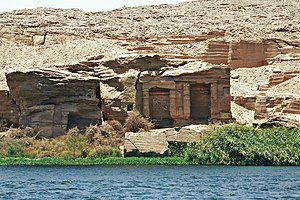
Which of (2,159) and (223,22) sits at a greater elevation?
(223,22)

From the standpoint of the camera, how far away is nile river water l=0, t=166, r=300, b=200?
123ft

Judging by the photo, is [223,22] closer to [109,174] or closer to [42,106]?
[42,106]

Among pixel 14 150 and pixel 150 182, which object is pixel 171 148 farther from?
pixel 150 182

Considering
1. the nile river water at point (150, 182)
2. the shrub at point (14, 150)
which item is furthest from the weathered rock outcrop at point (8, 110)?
the nile river water at point (150, 182)

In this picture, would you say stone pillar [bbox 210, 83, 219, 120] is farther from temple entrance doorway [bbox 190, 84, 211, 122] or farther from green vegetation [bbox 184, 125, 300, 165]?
green vegetation [bbox 184, 125, 300, 165]

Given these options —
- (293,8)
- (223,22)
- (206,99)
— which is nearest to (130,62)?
(206,99)

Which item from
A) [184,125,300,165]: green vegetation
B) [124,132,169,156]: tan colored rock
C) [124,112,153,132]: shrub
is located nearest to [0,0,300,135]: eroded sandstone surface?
[124,112,153,132]: shrub

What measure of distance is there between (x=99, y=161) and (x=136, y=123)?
19.9 feet

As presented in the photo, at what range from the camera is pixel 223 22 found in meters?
87.6

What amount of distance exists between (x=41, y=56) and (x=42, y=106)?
14781mm

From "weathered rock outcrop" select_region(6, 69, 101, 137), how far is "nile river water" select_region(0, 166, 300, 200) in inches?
359

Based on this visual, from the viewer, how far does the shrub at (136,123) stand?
59.7 metres

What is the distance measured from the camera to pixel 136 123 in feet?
197

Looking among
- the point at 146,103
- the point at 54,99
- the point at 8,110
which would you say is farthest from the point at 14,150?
the point at 146,103
